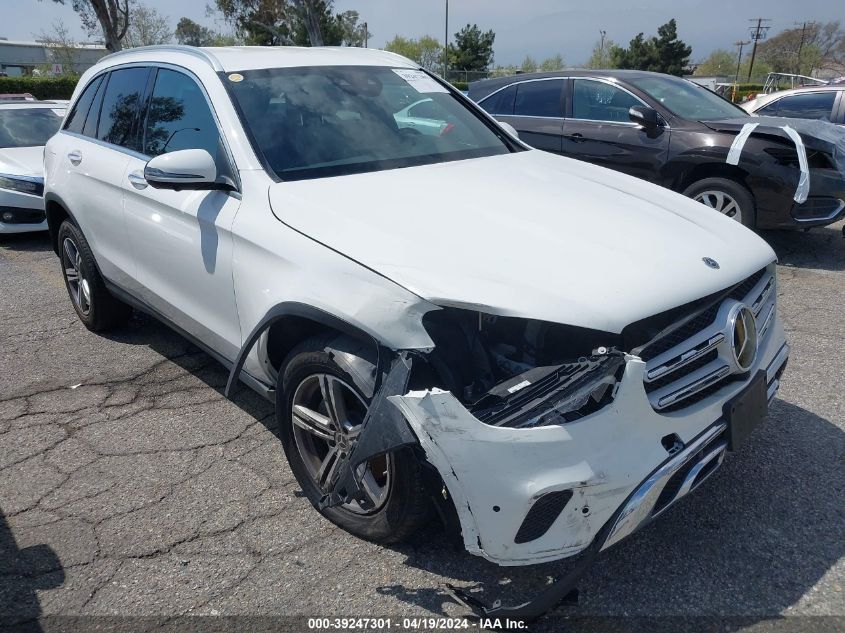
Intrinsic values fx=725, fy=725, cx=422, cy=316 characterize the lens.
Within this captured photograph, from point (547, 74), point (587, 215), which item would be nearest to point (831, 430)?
point (587, 215)

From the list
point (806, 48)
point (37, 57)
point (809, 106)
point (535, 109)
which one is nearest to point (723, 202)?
point (535, 109)

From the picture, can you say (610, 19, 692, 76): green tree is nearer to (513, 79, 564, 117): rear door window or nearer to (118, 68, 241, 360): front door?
(513, 79, 564, 117): rear door window

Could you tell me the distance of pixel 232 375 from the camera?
9.72ft

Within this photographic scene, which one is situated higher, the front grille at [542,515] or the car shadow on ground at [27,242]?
the front grille at [542,515]

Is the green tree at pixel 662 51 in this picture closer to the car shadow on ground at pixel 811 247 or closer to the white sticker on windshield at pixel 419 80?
the car shadow on ground at pixel 811 247

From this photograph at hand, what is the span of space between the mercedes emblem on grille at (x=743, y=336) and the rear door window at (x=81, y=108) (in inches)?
166

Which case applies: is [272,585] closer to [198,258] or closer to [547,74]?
[198,258]

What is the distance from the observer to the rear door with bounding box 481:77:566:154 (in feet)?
25.3

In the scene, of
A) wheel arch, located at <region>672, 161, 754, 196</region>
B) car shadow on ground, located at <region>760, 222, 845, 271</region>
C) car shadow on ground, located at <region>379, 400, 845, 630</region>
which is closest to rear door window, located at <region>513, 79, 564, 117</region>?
wheel arch, located at <region>672, 161, 754, 196</region>

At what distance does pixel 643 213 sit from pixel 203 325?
81.2 inches

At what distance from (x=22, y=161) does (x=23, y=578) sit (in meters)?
7.17

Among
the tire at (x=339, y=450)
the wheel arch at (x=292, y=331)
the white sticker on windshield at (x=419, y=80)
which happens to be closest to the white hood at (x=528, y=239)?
the wheel arch at (x=292, y=331)

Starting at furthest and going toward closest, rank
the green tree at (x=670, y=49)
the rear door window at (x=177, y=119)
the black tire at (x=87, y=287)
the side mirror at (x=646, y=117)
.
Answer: the green tree at (x=670, y=49) → the side mirror at (x=646, y=117) → the black tire at (x=87, y=287) → the rear door window at (x=177, y=119)

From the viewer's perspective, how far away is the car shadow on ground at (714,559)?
2.48 metres
